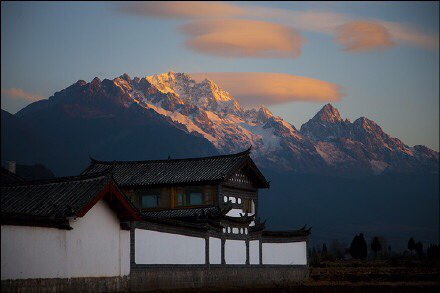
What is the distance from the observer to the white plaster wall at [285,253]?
6525 cm

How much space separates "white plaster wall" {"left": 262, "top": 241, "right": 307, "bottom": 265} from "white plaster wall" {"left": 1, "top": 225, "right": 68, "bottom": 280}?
3070 cm

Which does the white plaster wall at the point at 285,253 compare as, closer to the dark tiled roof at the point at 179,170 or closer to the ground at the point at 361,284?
the ground at the point at 361,284

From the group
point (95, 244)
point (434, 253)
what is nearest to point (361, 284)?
point (95, 244)

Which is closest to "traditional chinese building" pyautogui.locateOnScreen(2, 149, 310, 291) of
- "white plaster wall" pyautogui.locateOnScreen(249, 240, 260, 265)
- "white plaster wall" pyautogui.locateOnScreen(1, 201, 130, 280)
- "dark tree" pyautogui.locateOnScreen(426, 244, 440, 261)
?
"white plaster wall" pyautogui.locateOnScreen(249, 240, 260, 265)

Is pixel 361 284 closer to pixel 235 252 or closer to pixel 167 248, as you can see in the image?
pixel 235 252

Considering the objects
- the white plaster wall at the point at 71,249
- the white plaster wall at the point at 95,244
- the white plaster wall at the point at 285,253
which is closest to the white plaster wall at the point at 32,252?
the white plaster wall at the point at 71,249

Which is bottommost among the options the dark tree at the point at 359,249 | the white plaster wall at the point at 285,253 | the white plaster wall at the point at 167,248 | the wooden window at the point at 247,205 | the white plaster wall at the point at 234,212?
the dark tree at the point at 359,249

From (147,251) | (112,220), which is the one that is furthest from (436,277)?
(112,220)

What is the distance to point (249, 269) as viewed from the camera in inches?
2429

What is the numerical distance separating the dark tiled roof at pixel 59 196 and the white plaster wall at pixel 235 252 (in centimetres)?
1913

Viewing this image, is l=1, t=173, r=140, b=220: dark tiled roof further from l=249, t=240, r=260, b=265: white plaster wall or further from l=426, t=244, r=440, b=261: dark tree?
l=426, t=244, r=440, b=261: dark tree

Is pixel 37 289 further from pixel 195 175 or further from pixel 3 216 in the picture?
pixel 195 175

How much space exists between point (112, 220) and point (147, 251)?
565 centimetres

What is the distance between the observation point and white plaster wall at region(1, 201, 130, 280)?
33031 mm
